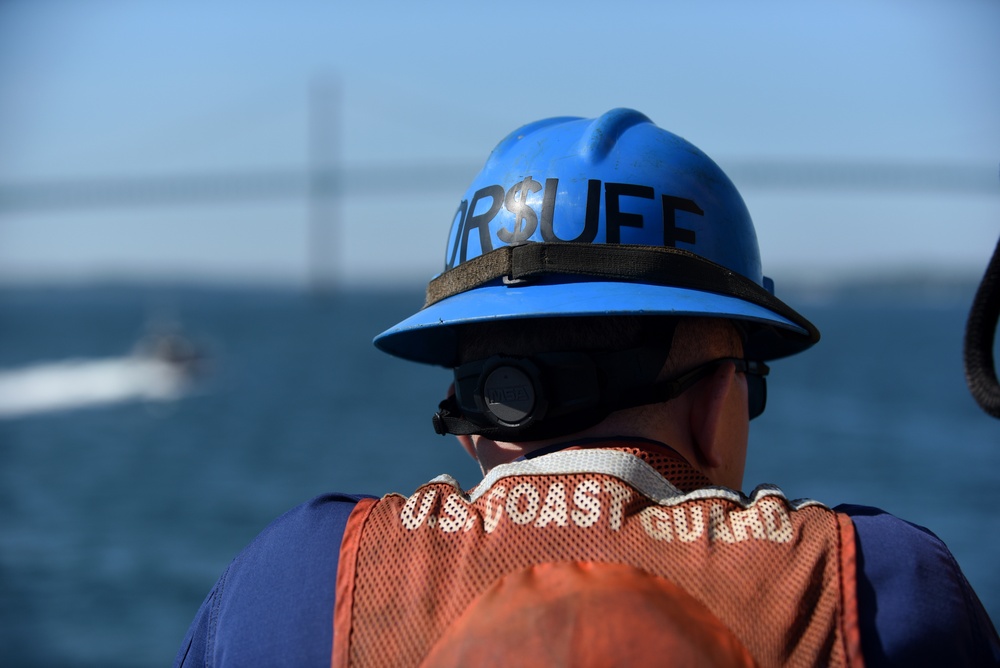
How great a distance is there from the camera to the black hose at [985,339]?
1535mm

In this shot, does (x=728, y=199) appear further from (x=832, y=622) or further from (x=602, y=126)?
(x=832, y=622)

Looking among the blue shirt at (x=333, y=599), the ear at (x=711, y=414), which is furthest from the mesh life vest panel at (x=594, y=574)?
the ear at (x=711, y=414)

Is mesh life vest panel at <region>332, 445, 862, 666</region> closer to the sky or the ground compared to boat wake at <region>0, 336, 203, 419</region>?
closer to the sky

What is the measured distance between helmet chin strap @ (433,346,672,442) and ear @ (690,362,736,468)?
0.09m

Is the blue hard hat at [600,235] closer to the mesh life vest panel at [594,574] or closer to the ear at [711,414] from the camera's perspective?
the ear at [711,414]

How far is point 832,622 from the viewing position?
1.18 metres

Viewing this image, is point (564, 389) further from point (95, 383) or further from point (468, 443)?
point (95, 383)

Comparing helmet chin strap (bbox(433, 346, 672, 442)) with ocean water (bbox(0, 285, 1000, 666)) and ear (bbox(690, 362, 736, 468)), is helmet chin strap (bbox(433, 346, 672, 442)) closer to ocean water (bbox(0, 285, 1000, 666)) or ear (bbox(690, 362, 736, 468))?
ear (bbox(690, 362, 736, 468))

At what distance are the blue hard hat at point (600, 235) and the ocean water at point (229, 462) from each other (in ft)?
32.1

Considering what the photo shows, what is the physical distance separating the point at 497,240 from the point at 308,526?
19.9 inches

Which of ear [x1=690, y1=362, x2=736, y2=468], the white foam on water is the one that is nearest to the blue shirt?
ear [x1=690, y1=362, x2=736, y2=468]

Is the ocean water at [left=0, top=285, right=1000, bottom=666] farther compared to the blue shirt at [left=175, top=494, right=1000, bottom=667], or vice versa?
the ocean water at [left=0, top=285, right=1000, bottom=666]

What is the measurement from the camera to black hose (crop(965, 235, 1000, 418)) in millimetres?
1535

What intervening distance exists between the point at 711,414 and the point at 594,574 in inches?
17.1
